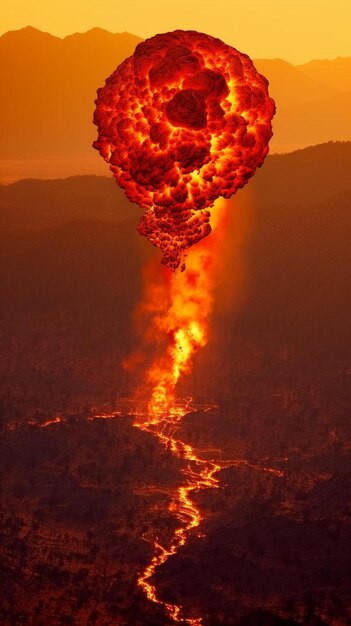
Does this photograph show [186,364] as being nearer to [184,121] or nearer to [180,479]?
[184,121]

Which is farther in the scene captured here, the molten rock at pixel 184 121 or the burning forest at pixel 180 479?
the burning forest at pixel 180 479

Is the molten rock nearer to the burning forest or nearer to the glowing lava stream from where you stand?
the burning forest

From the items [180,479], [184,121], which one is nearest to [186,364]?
[184,121]

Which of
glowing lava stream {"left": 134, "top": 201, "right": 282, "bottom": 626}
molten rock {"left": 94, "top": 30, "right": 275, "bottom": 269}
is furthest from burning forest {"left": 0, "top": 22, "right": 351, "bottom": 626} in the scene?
glowing lava stream {"left": 134, "top": 201, "right": 282, "bottom": 626}

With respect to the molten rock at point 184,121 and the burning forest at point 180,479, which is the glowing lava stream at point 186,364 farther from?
the molten rock at point 184,121

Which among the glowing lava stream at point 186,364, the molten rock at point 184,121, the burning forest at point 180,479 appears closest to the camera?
the molten rock at point 184,121

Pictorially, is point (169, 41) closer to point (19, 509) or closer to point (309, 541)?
point (309, 541)

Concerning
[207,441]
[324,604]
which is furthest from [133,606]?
[207,441]

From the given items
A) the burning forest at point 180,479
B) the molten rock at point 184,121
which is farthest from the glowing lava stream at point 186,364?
the molten rock at point 184,121

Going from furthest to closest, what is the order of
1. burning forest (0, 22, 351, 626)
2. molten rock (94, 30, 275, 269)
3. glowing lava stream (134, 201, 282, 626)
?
glowing lava stream (134, 201, 282, 626), burning forest (0, 22, 351, 626), molten rock (94, 30, 275, 269)
